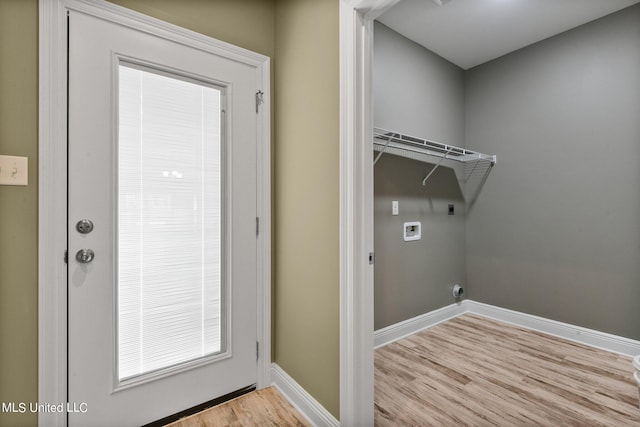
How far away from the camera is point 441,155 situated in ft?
9.20

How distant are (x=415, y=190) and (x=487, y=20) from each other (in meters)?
1.46

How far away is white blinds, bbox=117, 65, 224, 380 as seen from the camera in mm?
1413

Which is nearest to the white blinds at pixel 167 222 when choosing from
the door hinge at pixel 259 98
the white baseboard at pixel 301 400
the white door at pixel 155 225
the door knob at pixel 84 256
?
the white door at pixel 155 225

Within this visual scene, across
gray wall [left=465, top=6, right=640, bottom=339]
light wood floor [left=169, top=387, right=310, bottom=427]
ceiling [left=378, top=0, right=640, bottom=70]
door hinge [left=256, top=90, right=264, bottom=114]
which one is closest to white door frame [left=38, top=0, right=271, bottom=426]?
light wood floor [left=169, top=387, right=310, bottom=427]

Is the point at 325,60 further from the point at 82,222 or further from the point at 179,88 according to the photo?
the point at 82,222

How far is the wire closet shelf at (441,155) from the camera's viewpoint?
2260mm

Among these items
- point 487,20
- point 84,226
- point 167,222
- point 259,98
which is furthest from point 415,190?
point 84,226

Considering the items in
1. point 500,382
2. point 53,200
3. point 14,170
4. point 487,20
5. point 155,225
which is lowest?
point 500,382

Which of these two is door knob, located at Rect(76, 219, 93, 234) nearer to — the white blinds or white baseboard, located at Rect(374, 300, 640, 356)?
the white blinds

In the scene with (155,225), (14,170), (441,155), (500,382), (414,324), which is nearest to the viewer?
Answer: (14,170)

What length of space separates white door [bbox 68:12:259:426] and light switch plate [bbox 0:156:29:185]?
0.50 ft

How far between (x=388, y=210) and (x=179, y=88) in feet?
5.62

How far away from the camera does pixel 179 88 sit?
154 cm

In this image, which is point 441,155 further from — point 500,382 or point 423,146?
point 500,382
